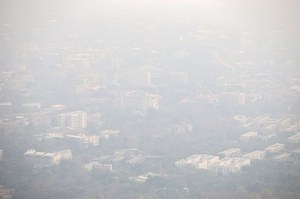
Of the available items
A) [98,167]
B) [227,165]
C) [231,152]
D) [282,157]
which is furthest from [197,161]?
[98,167]

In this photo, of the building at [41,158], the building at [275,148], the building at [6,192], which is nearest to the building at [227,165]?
the building at [275,148]

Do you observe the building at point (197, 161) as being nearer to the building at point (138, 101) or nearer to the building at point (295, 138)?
the building at point (295, 138)

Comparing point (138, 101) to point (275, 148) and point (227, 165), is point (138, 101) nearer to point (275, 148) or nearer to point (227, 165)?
point (275, 148)

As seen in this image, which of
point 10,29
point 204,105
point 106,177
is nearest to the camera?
point 106,177

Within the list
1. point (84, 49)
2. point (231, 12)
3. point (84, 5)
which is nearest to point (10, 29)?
point (84, 49)

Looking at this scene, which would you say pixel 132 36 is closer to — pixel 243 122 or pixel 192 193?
pixel 243 122
